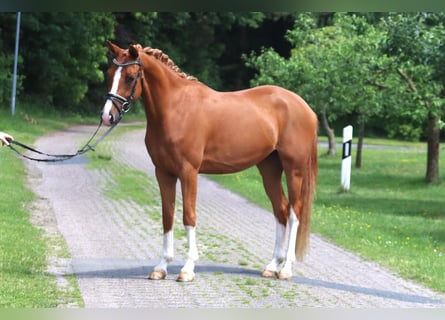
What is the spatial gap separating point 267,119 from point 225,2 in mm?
2231

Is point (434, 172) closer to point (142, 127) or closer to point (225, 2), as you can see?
point (142, 127)

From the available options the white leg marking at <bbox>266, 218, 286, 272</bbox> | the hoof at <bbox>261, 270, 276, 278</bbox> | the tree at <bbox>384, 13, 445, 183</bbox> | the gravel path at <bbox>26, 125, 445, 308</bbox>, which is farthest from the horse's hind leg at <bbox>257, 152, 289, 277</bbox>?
the tree at <bbox>384, 13, 445, 183</bbox>

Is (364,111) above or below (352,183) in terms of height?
above

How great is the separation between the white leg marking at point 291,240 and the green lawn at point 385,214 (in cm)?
113

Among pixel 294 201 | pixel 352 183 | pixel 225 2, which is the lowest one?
pixel 352 183

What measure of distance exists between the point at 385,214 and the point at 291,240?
6033 mm

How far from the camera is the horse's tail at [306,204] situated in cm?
802

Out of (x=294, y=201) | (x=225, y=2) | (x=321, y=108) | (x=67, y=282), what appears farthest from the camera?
(x=321, y=108)

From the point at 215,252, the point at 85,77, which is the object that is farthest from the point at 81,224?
the point at 85,77

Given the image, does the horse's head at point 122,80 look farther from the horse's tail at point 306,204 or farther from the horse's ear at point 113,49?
the horse's tail at point 306,204

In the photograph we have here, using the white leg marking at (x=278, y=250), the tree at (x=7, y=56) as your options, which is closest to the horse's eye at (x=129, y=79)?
the white leg marking at (x=278, y=250)

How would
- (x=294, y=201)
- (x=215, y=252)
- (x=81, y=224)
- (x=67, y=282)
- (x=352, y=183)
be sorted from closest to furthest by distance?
(x=67, y=282) < (x=294, y=201) < (x=215, y=252) < (x=81, y=224) < (x=352, y=183)

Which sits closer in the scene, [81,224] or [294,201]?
[294,201]

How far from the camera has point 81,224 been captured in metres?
10.9
